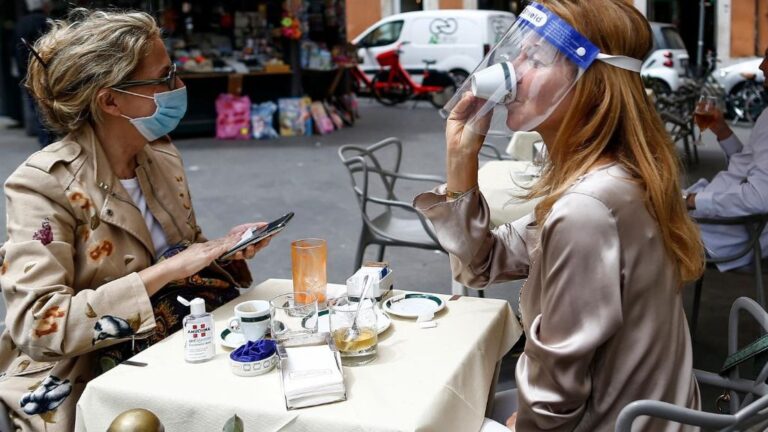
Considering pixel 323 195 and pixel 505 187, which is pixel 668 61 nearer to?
pixel 323 195

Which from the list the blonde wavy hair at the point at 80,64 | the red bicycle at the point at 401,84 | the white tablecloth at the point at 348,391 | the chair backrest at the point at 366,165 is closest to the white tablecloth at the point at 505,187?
the chair backrest at the point at 366,165

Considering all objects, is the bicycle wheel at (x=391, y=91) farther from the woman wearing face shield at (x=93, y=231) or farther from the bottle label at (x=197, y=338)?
the bottle label at (x=197, y=338)

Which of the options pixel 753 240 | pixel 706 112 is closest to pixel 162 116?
pixel 753 240

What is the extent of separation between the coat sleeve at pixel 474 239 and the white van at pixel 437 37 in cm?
1307

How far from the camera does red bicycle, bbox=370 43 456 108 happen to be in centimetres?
1521

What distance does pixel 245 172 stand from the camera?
26.6 ft

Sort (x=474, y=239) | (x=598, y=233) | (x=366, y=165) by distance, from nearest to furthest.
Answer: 1. (x=598, y=233)
2. (x=474, y=239)
3. (x=366, y=165)

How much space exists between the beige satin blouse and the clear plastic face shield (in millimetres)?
192

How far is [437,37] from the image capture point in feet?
50.6

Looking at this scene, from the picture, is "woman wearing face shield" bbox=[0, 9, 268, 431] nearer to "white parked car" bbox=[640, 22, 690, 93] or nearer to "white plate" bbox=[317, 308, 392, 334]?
"white plate" bbox=[317, 308, 392, 334]

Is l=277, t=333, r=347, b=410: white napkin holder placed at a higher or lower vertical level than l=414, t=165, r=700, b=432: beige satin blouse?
lower

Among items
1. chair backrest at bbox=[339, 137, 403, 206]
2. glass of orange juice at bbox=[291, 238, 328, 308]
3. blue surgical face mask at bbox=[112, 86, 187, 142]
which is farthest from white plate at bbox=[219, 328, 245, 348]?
chair backrest at bbox=[339, 137, 403, 206]

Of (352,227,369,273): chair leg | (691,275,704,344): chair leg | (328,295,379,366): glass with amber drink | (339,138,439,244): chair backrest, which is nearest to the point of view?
(328,295,379,366): glass with amber drink

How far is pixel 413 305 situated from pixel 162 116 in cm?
91
